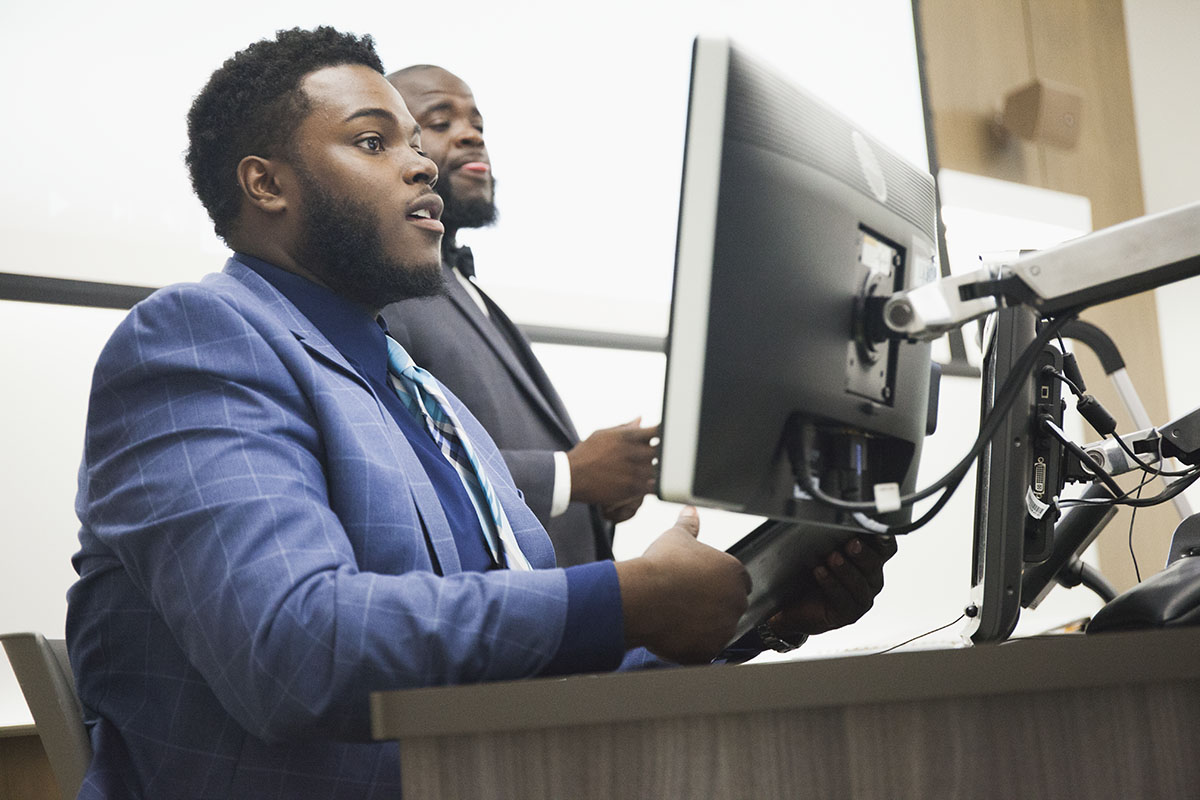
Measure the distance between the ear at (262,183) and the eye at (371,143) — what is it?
0.09 m

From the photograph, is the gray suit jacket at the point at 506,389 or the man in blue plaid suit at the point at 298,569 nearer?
the man in blue plaid suit at the point at 298,569

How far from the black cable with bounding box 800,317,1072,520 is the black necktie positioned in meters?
1.22

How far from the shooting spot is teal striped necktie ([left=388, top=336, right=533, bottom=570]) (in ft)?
3.33

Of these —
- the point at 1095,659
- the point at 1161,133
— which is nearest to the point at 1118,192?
the point at 1161,133

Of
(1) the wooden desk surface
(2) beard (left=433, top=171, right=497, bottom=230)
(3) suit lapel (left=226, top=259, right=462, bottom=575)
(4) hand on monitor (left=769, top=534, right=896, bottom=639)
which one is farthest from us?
(2) beard (left=433, top=171, right=497, bottom=230)

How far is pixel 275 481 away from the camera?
0.74 metres

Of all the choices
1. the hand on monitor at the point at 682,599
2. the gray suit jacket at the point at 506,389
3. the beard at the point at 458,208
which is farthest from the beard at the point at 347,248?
the beard at the point at 458,208

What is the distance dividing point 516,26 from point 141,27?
35.5 inches

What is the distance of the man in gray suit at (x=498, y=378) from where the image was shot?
155 centimetres

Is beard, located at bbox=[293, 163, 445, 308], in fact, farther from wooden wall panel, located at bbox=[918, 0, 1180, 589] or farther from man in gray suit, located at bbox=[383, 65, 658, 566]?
wooden wall panel, located at bbox=[918, 0, 1180, 589]

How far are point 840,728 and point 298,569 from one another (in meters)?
0.36

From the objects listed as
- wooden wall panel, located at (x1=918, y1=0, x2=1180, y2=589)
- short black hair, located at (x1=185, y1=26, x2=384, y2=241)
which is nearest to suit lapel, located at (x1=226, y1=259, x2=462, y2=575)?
short black hair, located at (x1=185, y1=26, x2=384, y2=241)

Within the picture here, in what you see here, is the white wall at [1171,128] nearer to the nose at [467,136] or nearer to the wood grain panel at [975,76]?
the wood grain panel at [975,76]

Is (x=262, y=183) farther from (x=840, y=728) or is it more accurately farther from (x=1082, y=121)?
(x=1082, y=121)
